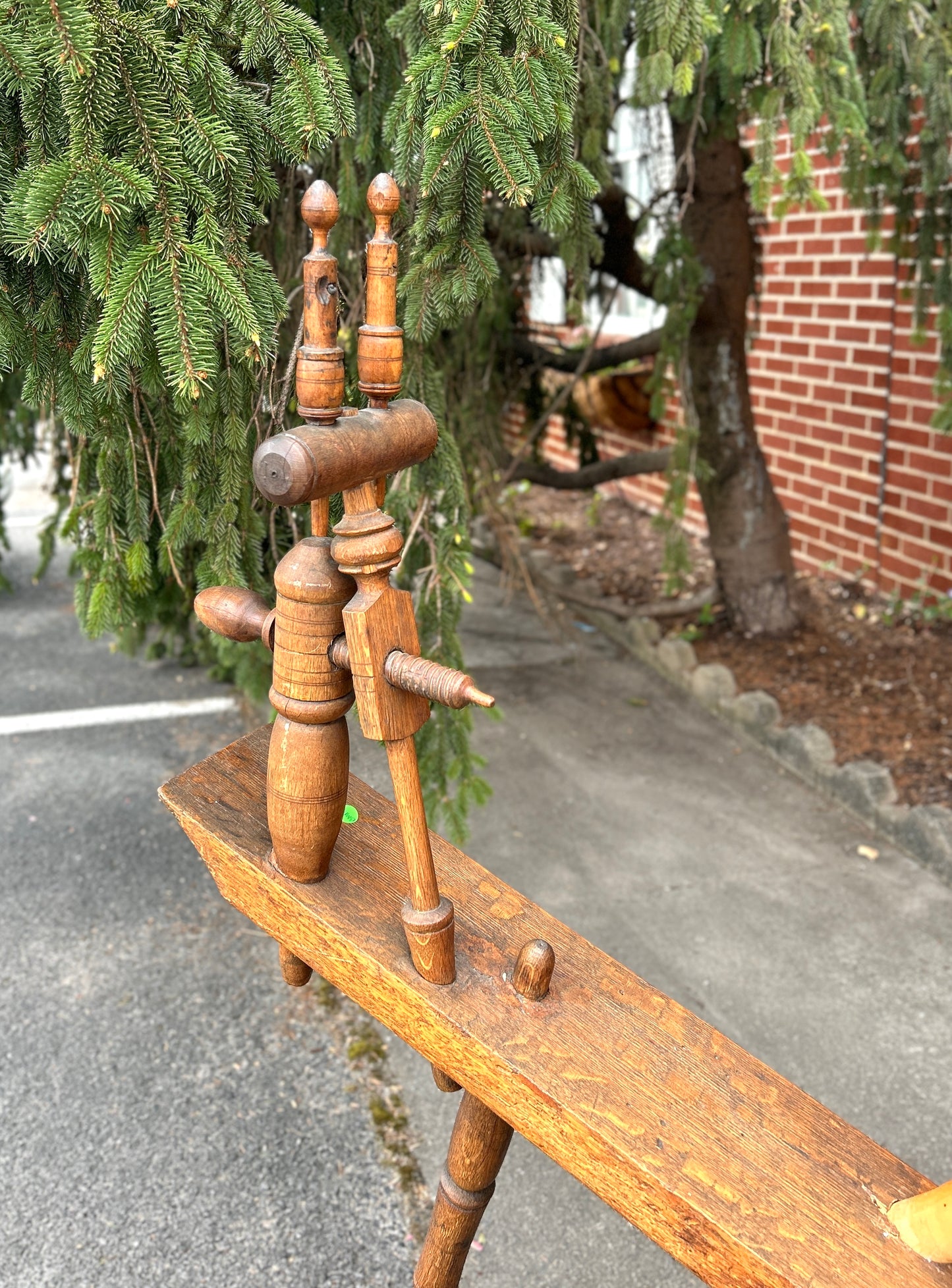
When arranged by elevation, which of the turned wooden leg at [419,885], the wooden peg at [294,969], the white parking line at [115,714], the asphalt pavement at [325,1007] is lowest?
the asphalt pavement at [325,1007]

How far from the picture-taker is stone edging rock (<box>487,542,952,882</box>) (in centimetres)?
329

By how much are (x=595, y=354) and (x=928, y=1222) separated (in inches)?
152

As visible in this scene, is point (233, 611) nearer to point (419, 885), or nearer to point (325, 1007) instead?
point (419, 885)

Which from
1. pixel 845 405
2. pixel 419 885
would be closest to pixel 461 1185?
pixel 419 885

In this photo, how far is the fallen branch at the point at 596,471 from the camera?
4730mm

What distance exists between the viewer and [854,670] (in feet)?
14.0

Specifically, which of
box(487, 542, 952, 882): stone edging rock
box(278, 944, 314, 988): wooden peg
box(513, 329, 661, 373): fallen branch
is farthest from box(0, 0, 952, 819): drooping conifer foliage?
box(487, 542, 952, 882): stone edging rock

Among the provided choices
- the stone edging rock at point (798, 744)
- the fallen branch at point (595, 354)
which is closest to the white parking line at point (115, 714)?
the stone edging rock at point (798, 744)

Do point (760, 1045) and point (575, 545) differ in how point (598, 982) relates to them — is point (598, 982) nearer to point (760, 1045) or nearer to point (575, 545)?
point (760, 1045)

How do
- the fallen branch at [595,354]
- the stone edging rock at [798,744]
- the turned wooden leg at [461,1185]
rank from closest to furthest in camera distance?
the turned wooden leg at [461,1185] < the stone edging rock at [798,744] < the fallen branch at [595,354]

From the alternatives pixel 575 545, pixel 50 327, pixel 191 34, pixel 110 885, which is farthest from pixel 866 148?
pixel 575 545

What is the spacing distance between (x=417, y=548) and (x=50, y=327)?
1.01 meters

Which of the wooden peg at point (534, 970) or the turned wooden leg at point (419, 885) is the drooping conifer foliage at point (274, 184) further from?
the wooden peg at point (534, 970)

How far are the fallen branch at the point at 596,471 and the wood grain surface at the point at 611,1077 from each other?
134 inches
